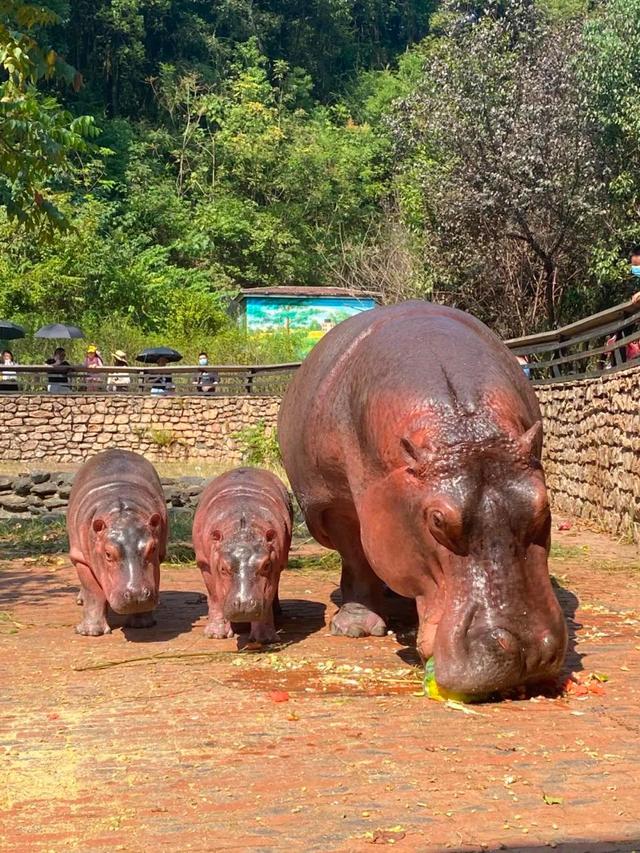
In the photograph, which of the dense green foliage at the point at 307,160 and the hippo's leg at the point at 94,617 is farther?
the dense green foliage at the point at 307,160

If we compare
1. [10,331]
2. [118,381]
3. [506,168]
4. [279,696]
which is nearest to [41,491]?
[118,381]

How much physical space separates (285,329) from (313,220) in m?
10.9

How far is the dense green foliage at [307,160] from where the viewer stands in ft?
68.6

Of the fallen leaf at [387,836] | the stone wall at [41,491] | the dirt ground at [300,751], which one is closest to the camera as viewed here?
the fallen leaf at [387,836]

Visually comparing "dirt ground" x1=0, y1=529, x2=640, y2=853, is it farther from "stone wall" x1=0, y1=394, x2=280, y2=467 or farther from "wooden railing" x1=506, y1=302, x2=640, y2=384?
"stone wall" x1=0, y1=394, x2=280, y2=467

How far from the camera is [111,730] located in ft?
13.9

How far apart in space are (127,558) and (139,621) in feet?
2.32

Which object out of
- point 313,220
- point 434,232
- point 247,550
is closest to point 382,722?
point 247,550

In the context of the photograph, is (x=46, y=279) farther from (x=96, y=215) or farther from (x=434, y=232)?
(x=434, y=232)

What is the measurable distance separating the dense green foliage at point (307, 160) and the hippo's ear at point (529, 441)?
5503 millimetres

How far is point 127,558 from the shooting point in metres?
6.12

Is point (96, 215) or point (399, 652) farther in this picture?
point (96, 215)

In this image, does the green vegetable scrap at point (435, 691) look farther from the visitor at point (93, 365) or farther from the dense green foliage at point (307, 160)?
the visitor at point (93, 365)

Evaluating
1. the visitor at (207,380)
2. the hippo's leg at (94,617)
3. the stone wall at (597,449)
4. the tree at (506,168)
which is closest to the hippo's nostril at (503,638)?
the hippo's leg at (94,617)
